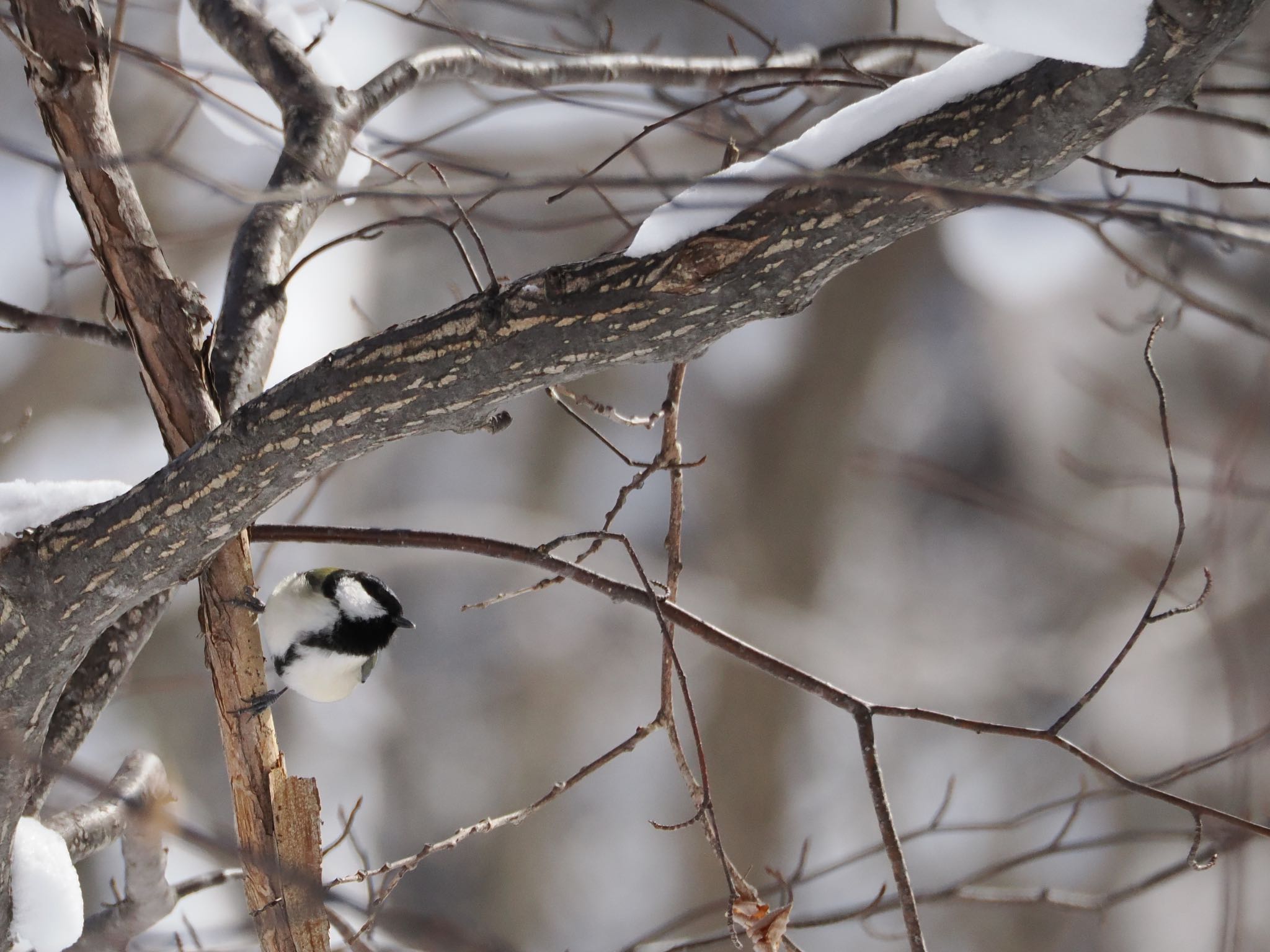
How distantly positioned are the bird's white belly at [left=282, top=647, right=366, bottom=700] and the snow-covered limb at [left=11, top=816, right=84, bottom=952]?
33cm

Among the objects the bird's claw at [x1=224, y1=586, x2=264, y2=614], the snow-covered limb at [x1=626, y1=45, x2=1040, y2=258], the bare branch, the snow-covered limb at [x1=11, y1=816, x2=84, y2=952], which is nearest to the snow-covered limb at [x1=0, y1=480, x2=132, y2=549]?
the bird's claw at [x1=224, y1=586, x2=264, y2=614]

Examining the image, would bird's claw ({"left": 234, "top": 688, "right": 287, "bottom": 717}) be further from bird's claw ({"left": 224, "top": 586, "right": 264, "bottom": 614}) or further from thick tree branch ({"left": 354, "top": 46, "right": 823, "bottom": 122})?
thick tree branch ({"left": 354, "top": 46, "right": 823, "bottom": 122})

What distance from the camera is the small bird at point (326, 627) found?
4.00ft

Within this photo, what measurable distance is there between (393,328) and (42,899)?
69 centimetres

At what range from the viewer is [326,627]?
4.05 feet

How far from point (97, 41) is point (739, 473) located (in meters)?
4.11

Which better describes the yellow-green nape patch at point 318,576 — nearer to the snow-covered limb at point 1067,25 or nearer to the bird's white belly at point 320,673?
the bird's white belly at point 320,673

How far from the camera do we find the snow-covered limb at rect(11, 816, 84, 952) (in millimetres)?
878

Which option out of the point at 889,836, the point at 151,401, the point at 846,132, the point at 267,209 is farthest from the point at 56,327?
the point at 889,836

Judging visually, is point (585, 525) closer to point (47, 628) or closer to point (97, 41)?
point (47, 628)

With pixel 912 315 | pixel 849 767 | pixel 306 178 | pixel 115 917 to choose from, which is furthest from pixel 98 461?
pixel 912 315

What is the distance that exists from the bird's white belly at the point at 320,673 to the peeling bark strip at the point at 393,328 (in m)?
0.35

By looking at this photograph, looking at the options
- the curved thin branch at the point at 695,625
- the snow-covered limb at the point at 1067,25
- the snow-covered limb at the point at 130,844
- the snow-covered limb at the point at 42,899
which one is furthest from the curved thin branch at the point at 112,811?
the snow-covered limb at the point at 1067,25

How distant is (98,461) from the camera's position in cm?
270
